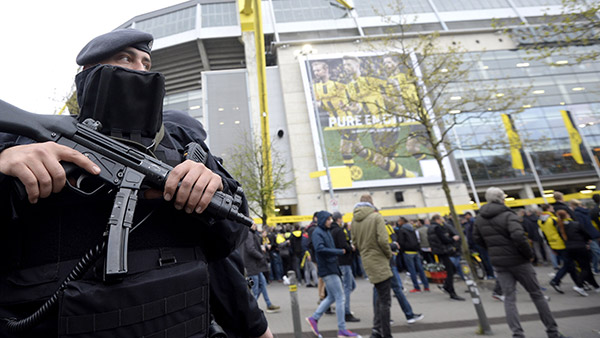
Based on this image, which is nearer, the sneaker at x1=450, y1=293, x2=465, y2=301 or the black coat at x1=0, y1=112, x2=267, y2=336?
the black coat at x1=0, y1=112, x2=267, y2=336

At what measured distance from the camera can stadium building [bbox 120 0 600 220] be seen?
2517 centimetres

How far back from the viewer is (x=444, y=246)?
752cm

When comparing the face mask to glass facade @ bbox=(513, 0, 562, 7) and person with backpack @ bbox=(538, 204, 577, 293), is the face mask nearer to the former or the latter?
person with backpack @ bbox=(538, 204, 577, 293)

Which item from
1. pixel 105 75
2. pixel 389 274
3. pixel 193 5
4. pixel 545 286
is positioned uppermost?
pixel 193 5

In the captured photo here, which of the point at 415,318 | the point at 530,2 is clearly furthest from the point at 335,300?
the point at 530,2

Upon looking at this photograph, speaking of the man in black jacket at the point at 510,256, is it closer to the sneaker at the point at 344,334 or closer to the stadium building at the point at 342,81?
the sneaker at the point at 344,334

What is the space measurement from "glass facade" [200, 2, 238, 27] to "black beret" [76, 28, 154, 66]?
123 feet

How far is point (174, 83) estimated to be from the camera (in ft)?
124

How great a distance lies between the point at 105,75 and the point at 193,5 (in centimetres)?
4308

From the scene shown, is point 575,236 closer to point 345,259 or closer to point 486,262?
point 486,262

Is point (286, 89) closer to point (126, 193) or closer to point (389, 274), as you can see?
point (389, 274)

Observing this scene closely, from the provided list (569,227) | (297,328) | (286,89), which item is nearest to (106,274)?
(297,328)

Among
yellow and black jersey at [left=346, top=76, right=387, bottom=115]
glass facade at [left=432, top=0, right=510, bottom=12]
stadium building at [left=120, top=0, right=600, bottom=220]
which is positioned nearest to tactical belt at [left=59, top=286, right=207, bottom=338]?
yellow and black jersey at [left=346, top=76, right=387, bottom=115]

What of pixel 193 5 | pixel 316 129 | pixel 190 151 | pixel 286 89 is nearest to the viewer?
pixel 190 151
